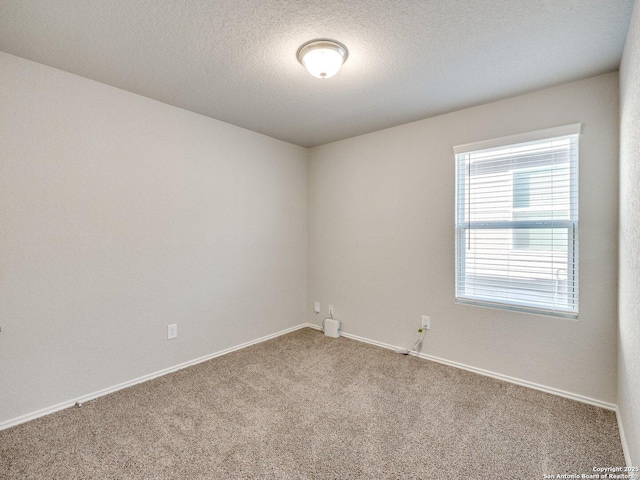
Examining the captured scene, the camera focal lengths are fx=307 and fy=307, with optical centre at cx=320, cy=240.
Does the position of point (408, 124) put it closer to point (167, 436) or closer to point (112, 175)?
point (112, 175)

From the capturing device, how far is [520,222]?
2451 mm

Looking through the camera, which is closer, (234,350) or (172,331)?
(172,331)

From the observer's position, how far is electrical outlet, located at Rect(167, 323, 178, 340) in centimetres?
268

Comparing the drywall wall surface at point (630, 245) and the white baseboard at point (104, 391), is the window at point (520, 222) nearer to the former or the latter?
the drywall wall surface at point (630, 245)

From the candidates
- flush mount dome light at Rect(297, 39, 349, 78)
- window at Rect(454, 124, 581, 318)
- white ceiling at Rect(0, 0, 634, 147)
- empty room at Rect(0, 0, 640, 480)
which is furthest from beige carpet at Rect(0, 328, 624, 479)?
white ceiling at Rect(0, 0, 634, 147)

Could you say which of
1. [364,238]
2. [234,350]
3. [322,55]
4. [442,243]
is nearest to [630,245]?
[442,243]

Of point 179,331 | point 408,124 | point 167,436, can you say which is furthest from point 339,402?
point 408,124

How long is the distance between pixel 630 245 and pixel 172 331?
321 cm

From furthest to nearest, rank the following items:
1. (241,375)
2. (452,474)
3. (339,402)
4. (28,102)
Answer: (241,375), (339,402), (28,102), (452,474)

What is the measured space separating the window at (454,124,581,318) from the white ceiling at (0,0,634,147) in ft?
1.50

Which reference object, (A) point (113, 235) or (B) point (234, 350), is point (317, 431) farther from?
(A) point (113, 235)

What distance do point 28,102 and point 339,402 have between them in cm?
288

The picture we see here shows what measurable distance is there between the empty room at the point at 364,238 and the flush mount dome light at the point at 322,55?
0.01 metres

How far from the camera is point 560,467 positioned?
5.19 ft
